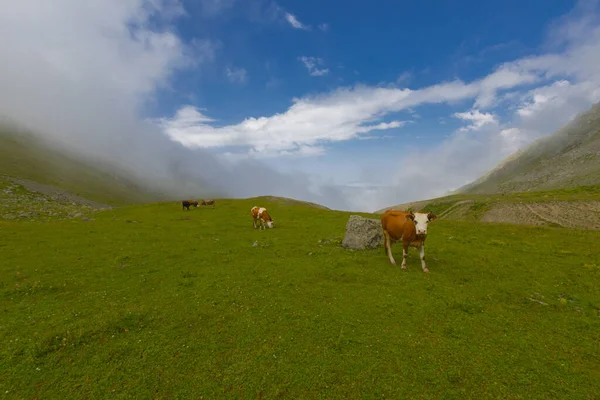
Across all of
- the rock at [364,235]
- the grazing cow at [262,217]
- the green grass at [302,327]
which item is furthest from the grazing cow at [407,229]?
the grazing cow at [262,217]

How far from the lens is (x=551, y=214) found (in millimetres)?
54312

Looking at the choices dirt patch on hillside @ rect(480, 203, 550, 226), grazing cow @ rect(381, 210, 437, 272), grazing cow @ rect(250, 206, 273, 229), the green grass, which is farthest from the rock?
dirt patch on hillside @ rect(480, 203, 550, 226)

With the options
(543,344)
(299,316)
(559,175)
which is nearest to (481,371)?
(543,344)

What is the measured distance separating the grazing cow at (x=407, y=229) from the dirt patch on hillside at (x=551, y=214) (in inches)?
1814

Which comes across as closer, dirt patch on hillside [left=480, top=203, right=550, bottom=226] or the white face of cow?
the white face of cow

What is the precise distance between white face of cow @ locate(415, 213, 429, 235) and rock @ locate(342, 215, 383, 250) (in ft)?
23.8

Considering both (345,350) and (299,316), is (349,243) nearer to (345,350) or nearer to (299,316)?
(299,316)

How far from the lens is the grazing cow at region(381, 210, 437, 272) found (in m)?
18.1

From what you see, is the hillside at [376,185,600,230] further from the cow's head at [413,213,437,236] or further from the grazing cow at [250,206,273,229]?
the cow's head at [413,213,437,236]

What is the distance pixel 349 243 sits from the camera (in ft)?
83.8

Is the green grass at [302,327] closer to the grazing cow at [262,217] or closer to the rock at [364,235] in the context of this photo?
the rock at [364,235]

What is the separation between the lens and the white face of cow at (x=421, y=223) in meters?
17.8

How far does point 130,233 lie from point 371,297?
33.2 metres

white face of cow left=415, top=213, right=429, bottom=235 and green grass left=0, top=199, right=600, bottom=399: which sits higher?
white face of cow left=415, top=213, right=429, bottom=235
